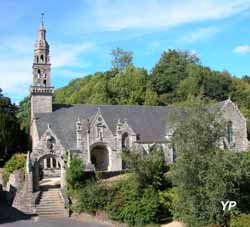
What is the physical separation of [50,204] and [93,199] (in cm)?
444

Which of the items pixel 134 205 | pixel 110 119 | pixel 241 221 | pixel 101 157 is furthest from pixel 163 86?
pixel 241 221

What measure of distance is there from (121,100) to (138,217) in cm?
4057

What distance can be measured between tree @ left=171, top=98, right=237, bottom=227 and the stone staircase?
10260 millimetres

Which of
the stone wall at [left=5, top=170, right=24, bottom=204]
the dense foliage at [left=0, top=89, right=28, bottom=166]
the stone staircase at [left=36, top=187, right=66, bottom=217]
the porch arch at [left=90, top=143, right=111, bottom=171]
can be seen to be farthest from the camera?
the dense foliage at [left=0, top=89, right=28, bottom=166]

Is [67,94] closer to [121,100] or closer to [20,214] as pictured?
[121,100]

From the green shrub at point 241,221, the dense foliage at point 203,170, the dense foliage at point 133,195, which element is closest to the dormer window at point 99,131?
the dense foliage at point 133,195

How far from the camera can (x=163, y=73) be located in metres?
76.8

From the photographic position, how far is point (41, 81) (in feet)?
166

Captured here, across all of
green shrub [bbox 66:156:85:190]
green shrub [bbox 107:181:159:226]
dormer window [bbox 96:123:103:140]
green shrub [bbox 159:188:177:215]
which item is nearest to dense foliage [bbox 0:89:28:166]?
dormer window [bbox 96:123:103:140]

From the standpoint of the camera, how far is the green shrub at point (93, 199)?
32.2 m

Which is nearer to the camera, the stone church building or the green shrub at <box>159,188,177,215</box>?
the green shrub at <box>159,188,177,215</box>

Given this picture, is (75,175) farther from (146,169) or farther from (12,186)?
(12,186)

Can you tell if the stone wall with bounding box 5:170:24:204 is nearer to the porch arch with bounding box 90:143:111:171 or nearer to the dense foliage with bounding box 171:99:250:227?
the porch arch with bounding box 90:143:111:171

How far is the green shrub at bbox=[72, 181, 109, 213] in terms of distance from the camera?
32.2m
